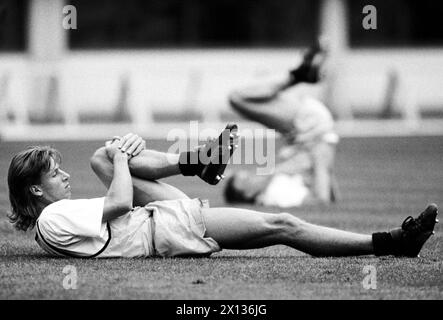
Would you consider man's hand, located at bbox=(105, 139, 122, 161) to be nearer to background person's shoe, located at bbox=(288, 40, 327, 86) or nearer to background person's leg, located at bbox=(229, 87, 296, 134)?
background person's shoe, located at bbox=(288, 40, 327, 86)

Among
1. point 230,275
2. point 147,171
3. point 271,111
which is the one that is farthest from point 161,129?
point 230,275

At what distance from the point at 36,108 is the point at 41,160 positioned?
22371mm

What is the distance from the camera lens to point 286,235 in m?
7.23

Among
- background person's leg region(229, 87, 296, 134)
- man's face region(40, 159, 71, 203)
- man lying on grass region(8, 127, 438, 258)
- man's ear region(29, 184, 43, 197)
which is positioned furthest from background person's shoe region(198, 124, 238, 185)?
background person's leg region(229, 87, 296, 134)

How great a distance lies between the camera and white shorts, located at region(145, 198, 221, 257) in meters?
7.26

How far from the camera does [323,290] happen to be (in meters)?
6.40

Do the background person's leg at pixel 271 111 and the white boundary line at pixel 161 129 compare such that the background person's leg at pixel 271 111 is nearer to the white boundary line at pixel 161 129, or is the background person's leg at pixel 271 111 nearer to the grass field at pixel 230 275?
the grass field at pixel 230 275

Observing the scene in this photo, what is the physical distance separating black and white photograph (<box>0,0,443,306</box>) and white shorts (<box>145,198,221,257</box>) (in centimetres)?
1

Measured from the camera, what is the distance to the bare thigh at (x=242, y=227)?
7230 millimetres

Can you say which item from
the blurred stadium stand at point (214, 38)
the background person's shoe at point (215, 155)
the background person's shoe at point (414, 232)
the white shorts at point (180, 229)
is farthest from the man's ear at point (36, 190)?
the blurred stadium stand at point (214, 38)

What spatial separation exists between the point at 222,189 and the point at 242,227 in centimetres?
697

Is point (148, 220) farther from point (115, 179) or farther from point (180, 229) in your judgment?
point (115, 179)
